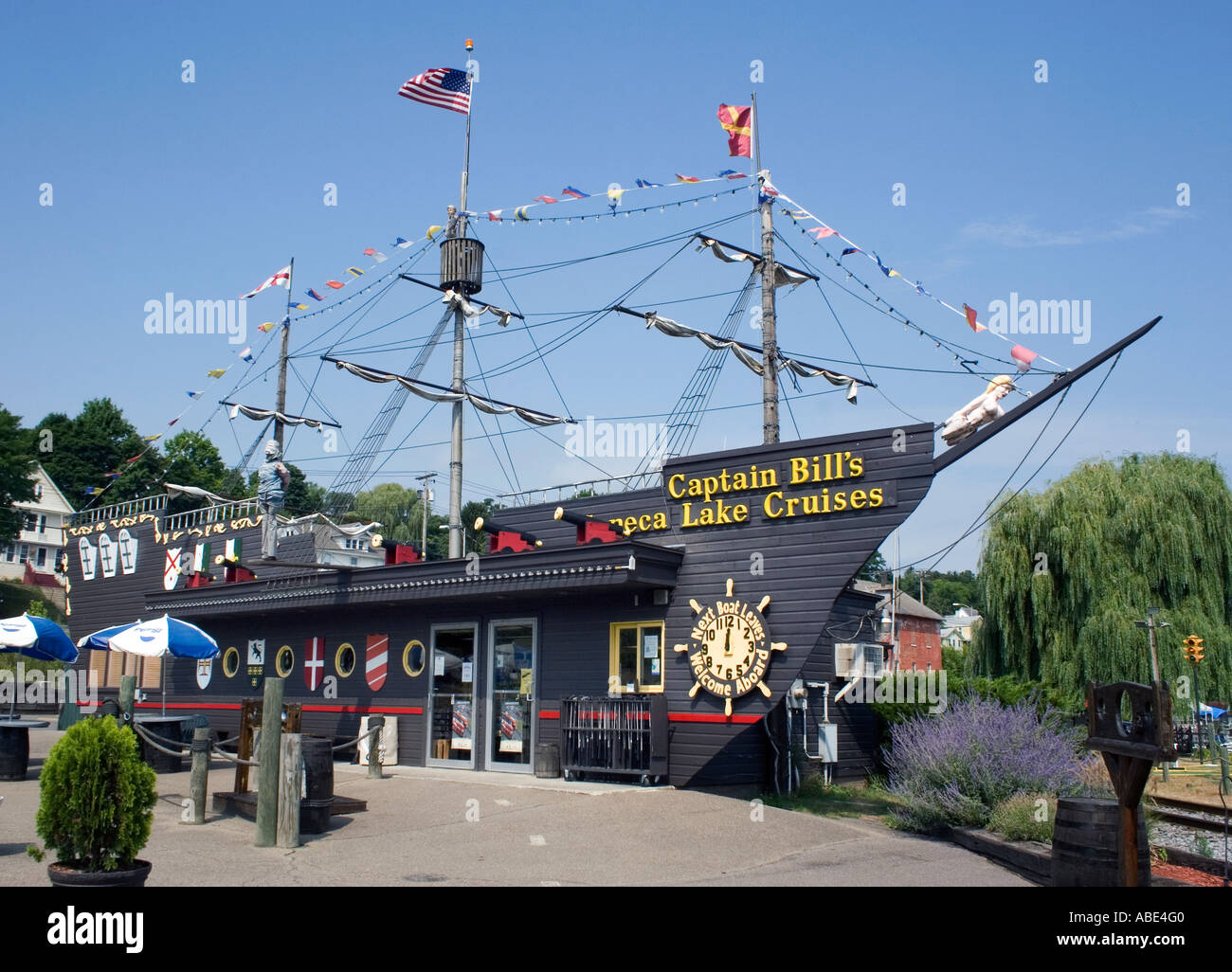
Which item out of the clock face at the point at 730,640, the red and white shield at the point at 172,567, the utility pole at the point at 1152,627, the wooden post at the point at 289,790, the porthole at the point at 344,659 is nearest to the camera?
the wooden post at the point at 289,790

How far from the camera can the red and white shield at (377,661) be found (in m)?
17.8

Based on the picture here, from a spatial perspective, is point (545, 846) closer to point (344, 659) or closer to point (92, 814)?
point (92, 814)

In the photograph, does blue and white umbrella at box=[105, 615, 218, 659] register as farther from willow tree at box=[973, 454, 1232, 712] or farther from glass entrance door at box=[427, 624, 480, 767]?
willow tree at box=[973, 454, 1232, 712]

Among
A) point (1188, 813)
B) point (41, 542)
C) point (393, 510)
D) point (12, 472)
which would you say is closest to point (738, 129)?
point (1188, 813)

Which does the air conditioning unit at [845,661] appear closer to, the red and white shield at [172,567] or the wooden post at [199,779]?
the wooden post at [199,779]

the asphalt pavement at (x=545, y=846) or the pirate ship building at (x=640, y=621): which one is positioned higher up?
the pirate ship building at (x=640, y=621)

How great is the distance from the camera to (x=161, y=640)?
1520cm

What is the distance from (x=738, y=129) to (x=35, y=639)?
15247 mm

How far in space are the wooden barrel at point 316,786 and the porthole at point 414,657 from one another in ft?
20.1

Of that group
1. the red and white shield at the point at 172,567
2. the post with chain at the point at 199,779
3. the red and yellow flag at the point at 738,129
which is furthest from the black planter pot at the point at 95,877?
the red and white shield at the point at 172,567

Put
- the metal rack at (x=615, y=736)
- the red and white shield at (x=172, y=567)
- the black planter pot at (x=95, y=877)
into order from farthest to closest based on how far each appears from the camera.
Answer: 1. the red and white shield at (x=172, y=567)
2. the metal rack at (x=615, y=736)
3. the black planter pot at (x=95, y=877)
